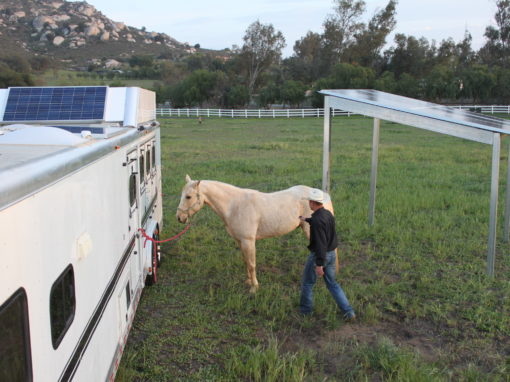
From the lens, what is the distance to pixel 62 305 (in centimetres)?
282

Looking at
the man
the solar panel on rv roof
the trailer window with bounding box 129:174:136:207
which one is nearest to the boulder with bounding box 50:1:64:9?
the solar panel on rv roof

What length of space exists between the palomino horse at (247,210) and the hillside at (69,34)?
103 metres

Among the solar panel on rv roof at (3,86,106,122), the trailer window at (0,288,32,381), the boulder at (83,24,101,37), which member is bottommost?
the trailer window at (0,288,32,381)

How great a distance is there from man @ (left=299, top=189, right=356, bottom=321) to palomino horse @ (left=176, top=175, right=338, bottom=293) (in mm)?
1038

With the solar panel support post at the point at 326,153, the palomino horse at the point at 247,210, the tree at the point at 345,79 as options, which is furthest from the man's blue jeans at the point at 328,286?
the tree at the point at 345,79

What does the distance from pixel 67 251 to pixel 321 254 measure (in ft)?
11.2

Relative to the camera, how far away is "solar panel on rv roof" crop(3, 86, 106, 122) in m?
6.73

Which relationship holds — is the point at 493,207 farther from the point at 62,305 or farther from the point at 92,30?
the point at 92,30

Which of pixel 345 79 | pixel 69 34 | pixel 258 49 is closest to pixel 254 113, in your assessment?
pixel 345 79

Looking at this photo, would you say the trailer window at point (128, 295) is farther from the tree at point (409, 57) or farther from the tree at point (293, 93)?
the tree at point (409, 57)

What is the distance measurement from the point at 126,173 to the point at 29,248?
285 centimetres

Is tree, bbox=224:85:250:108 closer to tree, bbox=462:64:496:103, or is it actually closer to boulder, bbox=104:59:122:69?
tree, bbox=462:64:496:103

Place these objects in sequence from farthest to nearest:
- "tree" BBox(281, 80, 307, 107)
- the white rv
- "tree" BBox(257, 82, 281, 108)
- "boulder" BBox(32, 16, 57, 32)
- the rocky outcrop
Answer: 1. "boulder" BBox(32, 16, 57, 32)
2. the rocky outcrop
3. "tree" BBox(257, 82, 281, 108)
4. "tree" BBox(281, 80, 307, 107)
5. the white rv

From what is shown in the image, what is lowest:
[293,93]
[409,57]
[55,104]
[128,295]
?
[128,295]
